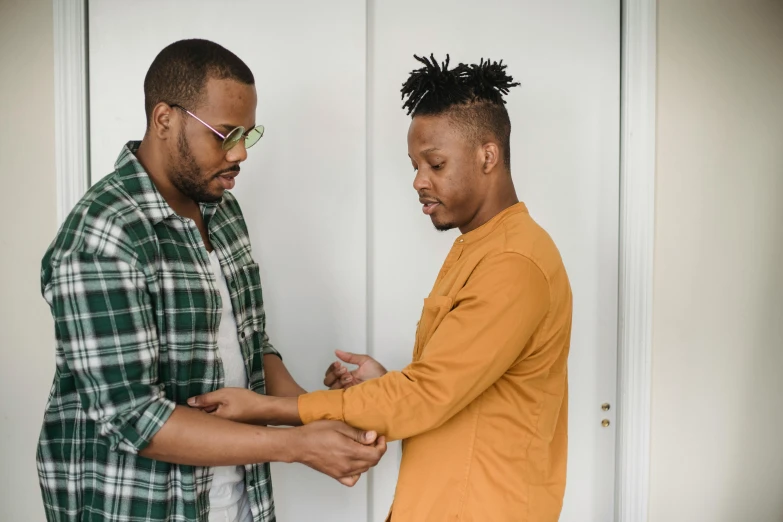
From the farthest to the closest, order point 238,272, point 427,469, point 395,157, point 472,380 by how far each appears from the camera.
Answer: point 395,157 → point 238,272 → point 427,469 → point 472,380

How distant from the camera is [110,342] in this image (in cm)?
122

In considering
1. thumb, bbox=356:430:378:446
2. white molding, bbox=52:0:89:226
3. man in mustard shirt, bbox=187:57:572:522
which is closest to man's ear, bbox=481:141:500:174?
man in mustard shirt, bbox=187:57:572:522

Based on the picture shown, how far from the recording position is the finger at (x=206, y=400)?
1.37m

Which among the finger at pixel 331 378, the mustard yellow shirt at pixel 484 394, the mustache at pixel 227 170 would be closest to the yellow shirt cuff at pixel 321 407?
the mustard yellow shirt at pixel 484 394

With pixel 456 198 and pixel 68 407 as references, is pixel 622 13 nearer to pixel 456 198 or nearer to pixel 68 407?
pixel 456 198

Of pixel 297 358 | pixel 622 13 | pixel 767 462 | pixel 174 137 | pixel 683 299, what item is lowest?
pixel 767 462

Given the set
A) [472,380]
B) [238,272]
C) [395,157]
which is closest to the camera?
[472,380]

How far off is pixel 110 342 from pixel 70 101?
109 centimetres

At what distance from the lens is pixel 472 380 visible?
1.30 meters

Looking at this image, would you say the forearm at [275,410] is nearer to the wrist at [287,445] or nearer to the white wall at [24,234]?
the wrist at [287,445]

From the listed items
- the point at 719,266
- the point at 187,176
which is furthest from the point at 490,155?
the point at 719,266

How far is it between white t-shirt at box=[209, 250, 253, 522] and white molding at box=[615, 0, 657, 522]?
52.4 inches

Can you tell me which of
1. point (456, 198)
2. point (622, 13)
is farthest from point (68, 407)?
point (622, 13)

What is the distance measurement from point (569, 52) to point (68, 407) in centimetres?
180
